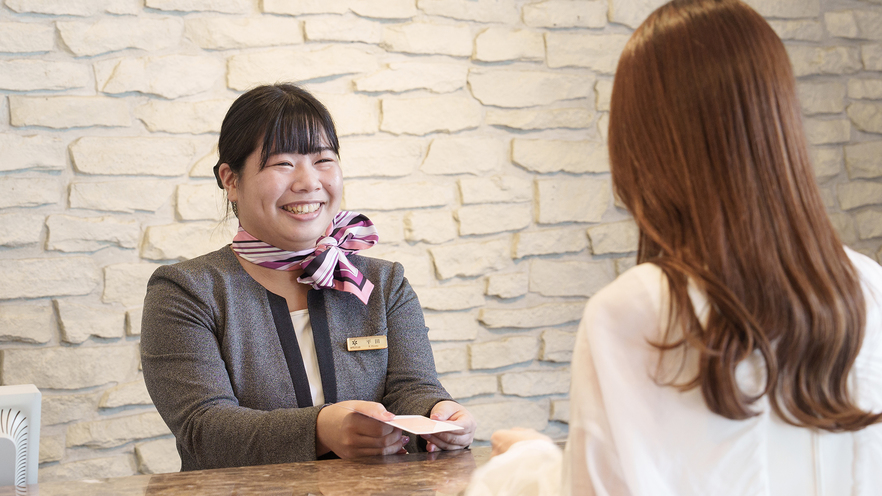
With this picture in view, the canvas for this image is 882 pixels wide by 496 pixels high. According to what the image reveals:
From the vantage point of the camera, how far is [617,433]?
0.68 m

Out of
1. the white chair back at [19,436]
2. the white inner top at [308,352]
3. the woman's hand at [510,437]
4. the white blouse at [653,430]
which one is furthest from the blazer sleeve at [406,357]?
the white blouse at [653,430]

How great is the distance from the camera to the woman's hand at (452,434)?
4.42 feet

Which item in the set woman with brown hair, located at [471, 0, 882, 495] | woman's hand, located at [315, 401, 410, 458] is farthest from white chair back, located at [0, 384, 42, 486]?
woman with brown hair, located at [471, 0, 882, 495]

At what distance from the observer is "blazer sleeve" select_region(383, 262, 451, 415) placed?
1.61 meters

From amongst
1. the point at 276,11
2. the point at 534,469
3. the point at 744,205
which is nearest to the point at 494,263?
the point at 276,11

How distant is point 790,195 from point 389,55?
6.60 ft

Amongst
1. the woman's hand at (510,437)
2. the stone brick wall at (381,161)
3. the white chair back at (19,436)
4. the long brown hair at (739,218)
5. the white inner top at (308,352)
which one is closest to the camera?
the long brown hair at (739,218)

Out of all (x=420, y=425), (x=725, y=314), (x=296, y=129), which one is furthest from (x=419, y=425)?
(x=296, y=129)

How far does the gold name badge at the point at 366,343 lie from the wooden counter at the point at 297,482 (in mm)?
435

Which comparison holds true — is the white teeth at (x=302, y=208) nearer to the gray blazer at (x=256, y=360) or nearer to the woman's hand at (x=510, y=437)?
the gray blazer at (x=256, y=360)

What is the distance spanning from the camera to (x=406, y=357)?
1.68 meters

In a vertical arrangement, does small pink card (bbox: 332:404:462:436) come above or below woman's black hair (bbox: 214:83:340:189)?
below

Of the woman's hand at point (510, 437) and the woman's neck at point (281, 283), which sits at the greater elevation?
the woman's neck at point (281, 283)

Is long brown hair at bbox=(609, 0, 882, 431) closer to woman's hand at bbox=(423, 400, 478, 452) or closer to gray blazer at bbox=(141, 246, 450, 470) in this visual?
woman's hand at bbox=(423, 400, 478, 452)
